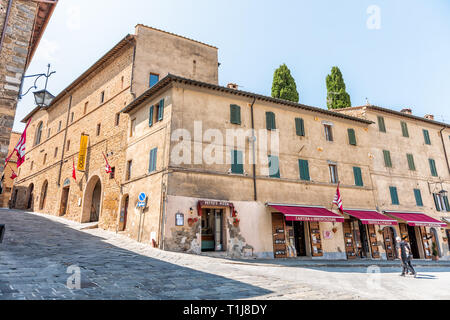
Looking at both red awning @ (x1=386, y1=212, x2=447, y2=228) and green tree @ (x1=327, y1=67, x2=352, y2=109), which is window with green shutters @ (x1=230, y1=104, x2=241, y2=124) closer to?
red awning @ (x1=386, y1=212, x2=447, y2=228)

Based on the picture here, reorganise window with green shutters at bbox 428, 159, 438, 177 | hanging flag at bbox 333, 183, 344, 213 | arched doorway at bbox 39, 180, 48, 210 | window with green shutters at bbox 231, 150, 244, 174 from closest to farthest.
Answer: window with green shutters at bbox 231, 150, 244, 174
hanging flag at bbox 333, 183, 344, 213
window with green shutters at bbox 428, 159, 438, 177
arched doorway at bbox 39, 180, 48, 210

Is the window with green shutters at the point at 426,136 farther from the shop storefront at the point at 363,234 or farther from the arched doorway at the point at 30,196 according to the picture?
the arched doorway at the point at 30,196

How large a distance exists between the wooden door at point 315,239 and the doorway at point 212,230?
Answer: 5574mm

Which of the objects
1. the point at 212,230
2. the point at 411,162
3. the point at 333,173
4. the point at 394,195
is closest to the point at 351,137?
the point at 333,173

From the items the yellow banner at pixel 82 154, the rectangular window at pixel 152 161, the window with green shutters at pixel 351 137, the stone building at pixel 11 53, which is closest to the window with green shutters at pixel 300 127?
the window with green shutters at pixel 351 137

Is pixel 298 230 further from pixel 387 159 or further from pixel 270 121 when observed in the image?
pixel 387 159

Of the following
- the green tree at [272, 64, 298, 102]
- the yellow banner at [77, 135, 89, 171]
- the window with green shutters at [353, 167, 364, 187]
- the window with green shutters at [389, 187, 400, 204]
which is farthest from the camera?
the green tree at [272, 64, 298, 102]

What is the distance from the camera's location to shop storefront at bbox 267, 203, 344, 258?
15.8m

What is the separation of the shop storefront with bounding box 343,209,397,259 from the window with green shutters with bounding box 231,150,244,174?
7390mm

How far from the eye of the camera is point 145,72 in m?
20.6

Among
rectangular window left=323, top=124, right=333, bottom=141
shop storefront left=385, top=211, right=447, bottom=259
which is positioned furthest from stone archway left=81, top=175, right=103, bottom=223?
shop storefront left=385, top=211, right=447, bottom=259

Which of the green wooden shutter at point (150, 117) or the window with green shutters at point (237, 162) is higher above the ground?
the green wooden shutter at point (150, 117)

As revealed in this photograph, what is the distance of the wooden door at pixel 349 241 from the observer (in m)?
18.0
